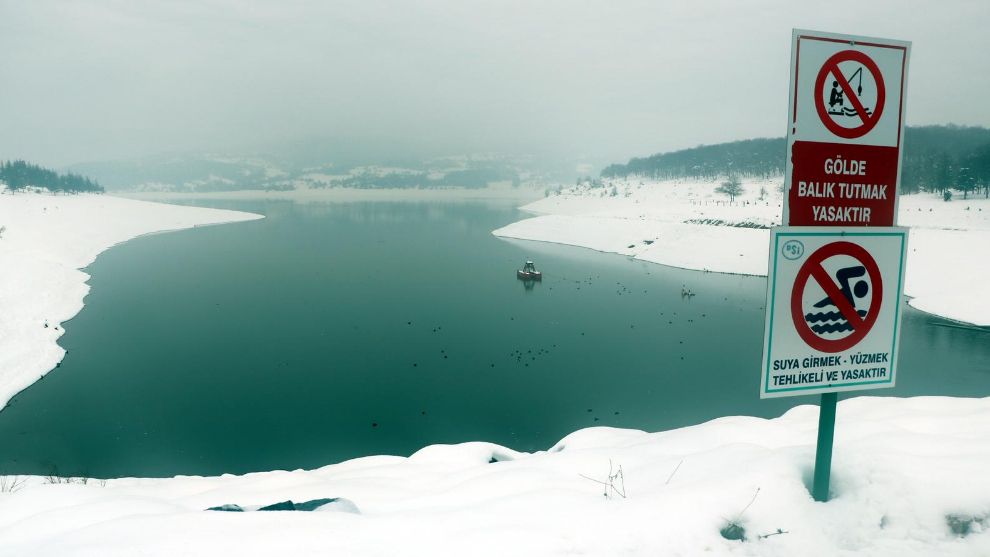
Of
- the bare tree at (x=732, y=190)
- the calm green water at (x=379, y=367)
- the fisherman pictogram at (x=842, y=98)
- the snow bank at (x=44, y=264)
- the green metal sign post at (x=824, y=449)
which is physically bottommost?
the calm green water at (x=379, y=367)

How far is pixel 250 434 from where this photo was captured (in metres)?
15.3

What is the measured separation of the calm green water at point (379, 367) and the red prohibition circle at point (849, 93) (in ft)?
41.1

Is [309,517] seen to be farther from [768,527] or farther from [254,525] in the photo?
[768,527]

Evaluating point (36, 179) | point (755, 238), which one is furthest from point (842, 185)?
point (36, 179)

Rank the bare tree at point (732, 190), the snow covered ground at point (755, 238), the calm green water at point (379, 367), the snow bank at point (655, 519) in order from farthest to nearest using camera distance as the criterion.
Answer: the bare tree at point (732, 190)
the snow covered ground at point (755, 238)
the calm green water at point (379, 367)
the snow bank at point (655, 519)

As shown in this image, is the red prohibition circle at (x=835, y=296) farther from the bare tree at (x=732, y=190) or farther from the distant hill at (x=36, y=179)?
the distant hill at (x=36, y=179)

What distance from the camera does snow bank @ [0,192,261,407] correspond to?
2130 cm

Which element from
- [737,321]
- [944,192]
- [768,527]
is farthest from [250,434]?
[944,192]

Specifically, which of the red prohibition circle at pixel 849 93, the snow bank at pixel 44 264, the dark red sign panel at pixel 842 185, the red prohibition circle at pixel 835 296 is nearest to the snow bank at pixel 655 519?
the red prohibition circle at pixel 835 296

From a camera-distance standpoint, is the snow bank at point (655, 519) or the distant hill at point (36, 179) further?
the distant hill at point (36, 179)

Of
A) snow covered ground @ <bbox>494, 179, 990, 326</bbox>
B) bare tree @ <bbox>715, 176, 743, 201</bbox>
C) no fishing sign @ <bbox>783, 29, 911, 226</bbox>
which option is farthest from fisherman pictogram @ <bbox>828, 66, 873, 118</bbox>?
bare tree @ <bbox>715, 176, 743, 201</bbox>

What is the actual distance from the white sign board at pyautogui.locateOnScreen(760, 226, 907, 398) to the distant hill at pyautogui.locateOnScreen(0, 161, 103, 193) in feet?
416

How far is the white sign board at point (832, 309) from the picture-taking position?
308 cm

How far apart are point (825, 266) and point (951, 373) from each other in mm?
22875
